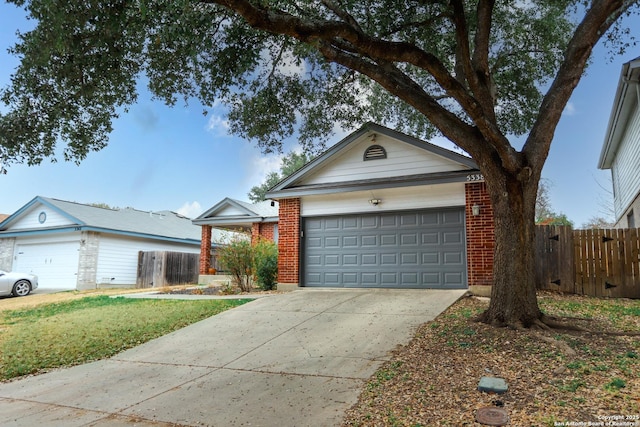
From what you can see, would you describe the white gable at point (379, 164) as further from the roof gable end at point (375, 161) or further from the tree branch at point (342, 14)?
the tree branch at point (342, 14)

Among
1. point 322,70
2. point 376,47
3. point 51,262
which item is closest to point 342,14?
point 376,47

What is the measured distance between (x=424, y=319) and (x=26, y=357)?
264 inches

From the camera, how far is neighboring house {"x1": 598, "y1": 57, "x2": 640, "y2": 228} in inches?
375

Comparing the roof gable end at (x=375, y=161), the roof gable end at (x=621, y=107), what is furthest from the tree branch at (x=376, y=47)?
the roof gable end at (x=621, y=107)

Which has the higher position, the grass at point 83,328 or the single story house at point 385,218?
the single story house at point 385,218

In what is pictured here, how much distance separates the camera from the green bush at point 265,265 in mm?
12961

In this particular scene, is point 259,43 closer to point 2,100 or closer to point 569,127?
point 2,100

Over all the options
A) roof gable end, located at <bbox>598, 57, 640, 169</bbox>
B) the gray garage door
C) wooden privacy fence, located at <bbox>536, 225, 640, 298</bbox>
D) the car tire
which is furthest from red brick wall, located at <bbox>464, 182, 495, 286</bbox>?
the car tire

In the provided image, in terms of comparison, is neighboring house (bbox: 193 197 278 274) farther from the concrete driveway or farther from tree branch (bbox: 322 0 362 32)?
tree branch (bbox: 322 0 362 32)

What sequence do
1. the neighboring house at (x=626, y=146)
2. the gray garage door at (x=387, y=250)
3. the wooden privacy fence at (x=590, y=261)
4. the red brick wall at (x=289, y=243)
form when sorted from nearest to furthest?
1. the neighboring house at (x=626, y=146)
2. the wooden privacy fence at (x=590, y=261)
3. the gray garage door at (x=387, y=250)
4. the red brick wall at (x=289, y=243)

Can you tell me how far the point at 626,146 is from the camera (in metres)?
12.8

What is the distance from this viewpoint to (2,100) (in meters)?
6.77

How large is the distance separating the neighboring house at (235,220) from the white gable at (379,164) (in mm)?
6737

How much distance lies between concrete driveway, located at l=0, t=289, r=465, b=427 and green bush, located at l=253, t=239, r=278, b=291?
418 centimetres
